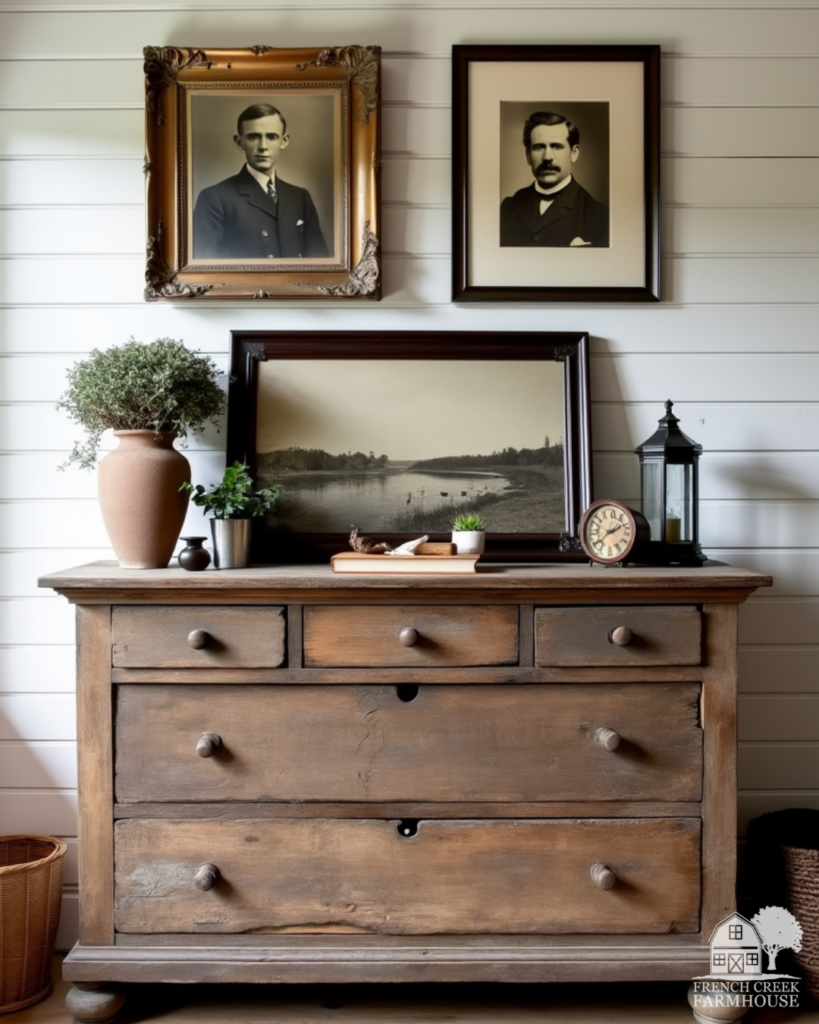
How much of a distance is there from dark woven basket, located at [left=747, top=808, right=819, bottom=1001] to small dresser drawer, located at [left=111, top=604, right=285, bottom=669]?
4.40 feet

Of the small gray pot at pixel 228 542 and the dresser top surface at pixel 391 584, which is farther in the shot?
the small gray pot at pixel 228 542

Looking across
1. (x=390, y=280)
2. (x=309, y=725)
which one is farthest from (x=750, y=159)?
(x=309, y=725)

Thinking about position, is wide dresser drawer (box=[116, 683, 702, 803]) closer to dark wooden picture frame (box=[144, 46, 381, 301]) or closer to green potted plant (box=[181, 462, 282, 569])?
green potted plant (box=[181, 462, 282, 569])

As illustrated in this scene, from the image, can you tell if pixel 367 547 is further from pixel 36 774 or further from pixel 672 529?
pixel 36 774

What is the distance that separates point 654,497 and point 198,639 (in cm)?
122

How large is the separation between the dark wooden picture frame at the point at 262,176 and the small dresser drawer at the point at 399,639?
0.94 meters

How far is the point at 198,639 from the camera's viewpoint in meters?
1.88

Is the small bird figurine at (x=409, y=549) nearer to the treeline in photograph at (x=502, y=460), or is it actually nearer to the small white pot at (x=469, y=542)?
the small white pot at (x=469, y=542)

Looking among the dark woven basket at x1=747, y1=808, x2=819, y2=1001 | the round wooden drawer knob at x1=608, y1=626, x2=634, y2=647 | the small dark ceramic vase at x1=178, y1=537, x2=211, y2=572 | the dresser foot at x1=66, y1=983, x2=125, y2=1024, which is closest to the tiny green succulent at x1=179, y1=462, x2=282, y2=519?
the small dark ceramic vase at x1=178, y1=537, x2=211, y2=572

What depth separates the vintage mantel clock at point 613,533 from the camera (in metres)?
2.05

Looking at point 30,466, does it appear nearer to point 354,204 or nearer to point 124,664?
point 124,664

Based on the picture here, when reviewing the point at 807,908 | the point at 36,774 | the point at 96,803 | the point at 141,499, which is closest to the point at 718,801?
the point at 807,908

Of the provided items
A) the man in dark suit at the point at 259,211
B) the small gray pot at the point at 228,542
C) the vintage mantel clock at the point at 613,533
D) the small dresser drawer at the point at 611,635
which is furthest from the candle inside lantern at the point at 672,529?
the man in dark suit at the point at 259,211

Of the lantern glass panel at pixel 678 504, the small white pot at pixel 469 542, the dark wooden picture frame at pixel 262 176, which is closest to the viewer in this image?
the small white pot at pixel 469 542
